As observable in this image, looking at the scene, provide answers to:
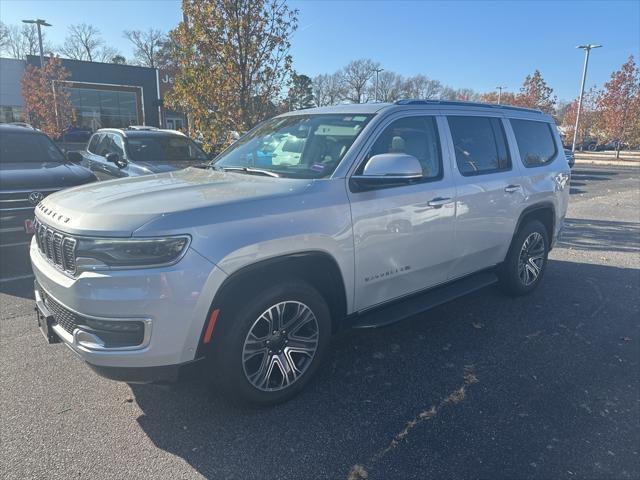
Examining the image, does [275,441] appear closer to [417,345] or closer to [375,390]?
[375,390]

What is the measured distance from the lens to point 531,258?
5.19 metres

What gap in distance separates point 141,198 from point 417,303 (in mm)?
2289

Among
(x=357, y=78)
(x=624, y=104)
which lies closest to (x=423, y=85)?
(x=357, y=78)

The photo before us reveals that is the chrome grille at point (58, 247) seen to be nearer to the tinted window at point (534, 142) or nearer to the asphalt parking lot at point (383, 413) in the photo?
the asphalt parking lot at point (383, 413)

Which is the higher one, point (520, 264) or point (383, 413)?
point (520, 264)

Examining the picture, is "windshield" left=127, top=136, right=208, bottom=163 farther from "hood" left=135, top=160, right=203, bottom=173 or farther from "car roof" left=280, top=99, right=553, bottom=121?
"car roof" left=280, top=99, right=553, bottom=121

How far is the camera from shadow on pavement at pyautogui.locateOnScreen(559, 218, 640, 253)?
7770 millimetres

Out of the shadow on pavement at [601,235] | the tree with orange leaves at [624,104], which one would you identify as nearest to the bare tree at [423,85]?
the tree with orange leaves at [624,104]

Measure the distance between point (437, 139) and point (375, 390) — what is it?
2.14 m

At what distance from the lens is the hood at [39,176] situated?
5910 mm

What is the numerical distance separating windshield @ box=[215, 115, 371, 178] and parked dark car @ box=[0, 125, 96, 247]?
321 centimetres

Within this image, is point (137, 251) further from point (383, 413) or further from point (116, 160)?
point (116, 160)

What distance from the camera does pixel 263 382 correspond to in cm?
300

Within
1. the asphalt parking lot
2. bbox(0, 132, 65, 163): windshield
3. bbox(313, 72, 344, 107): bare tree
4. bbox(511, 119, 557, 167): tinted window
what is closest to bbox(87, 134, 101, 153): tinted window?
bbox(0, 132, 65, 163): windshield
